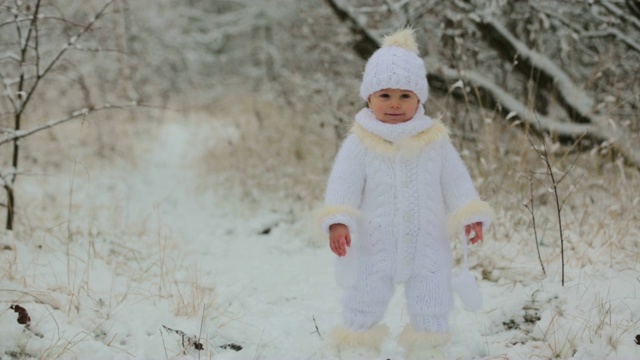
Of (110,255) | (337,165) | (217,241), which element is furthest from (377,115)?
(217,241)

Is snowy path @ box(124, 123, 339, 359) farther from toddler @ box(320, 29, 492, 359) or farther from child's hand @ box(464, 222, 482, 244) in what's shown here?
child's hand @ box(464, 222, 482, 244)

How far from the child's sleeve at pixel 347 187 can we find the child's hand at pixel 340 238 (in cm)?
3

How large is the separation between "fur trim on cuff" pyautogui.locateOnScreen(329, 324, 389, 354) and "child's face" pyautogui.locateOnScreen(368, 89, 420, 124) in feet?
3.23

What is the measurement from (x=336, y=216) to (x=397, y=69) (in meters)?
0.71

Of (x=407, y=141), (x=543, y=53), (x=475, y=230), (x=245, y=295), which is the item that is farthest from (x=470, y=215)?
(x=543, y=53)

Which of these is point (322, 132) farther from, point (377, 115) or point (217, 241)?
point (377, 115)

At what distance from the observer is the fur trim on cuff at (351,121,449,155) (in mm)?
3035

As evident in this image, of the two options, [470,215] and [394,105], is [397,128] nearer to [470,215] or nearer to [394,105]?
[394,105]

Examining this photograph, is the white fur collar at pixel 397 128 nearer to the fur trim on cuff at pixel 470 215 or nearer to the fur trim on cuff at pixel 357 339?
the fur trim on cuff at pixel 470 215

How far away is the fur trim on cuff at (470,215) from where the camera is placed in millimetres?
2953

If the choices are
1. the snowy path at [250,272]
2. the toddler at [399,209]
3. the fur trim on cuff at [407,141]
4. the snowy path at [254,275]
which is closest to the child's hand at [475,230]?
the toddler at [399,209]

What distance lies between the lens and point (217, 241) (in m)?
6.00

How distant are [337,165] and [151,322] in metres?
1.31

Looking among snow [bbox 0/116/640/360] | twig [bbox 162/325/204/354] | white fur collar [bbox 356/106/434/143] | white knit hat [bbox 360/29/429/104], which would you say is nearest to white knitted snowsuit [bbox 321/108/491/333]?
white fur collar [bbox 356/106/434/143]
